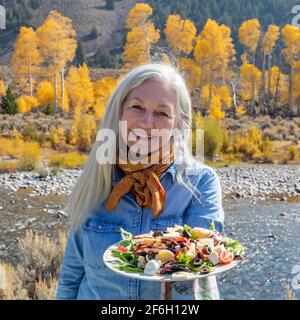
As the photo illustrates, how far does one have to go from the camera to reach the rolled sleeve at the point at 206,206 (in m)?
1.37

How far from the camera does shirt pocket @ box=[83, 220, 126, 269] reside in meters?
1.42

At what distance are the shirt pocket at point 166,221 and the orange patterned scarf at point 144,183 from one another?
24 millimetres

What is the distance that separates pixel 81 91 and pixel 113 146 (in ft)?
67.5

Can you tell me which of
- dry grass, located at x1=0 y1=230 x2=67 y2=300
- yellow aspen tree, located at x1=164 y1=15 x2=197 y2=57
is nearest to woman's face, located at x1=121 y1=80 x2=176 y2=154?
dry grass, located at x1=0 y1=230 x2=67 y2=300

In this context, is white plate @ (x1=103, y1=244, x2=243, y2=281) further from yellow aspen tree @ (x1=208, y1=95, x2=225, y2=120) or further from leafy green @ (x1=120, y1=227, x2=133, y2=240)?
yellow aspen tree @ (x1=208, y1=95, x2=225, y2=120)

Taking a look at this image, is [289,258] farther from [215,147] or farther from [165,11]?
[165,11]

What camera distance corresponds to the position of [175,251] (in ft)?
4.50

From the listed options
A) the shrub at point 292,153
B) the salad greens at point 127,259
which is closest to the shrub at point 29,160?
the shrub at point 292,153

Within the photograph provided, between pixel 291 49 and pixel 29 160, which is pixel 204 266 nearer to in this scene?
pixel 29 160

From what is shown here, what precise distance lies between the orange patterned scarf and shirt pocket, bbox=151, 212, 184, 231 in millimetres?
24

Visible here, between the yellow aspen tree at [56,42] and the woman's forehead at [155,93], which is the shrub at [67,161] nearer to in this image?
the yellow aspen tree at [56,42]

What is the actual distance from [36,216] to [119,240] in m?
6.50

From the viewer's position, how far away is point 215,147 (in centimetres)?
1380

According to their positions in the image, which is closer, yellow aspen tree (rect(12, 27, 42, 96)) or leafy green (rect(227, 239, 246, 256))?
leafy green (rect(227, 239, 246, 256))
